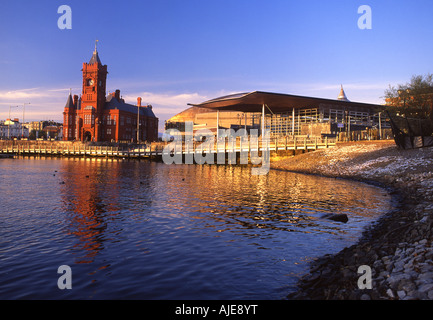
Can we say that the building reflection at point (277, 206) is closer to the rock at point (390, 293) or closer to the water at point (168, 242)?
the water at point (168, 242)

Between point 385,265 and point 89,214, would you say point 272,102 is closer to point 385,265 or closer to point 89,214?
point 89,214

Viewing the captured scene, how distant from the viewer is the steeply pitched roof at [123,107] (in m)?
107

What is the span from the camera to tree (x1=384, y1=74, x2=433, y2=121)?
153 ft

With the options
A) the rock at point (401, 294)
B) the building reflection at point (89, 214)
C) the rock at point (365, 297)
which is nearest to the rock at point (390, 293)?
the rock at point (401, 294)

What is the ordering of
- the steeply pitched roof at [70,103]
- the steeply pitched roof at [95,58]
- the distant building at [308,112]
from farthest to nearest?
the steeply pitched roof at [70,103]
the steeply pitched roof at [95,58]
the distant building at [308,112]

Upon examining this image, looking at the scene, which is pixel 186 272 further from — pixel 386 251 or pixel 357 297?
pixel 386 251

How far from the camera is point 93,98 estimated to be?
103m

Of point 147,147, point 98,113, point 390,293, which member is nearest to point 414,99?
point 390,293

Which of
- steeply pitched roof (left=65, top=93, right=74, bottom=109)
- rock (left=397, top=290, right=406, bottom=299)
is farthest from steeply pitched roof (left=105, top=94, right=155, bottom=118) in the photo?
rock (left=397, top=290, right=406, bottom=299)

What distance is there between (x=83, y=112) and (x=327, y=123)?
73956 millimetres

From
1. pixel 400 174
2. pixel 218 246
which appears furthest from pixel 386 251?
pixel 400 174

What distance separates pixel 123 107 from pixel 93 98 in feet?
35.1

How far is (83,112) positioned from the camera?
4048 inches

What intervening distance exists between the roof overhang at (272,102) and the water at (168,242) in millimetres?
34994
